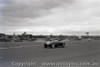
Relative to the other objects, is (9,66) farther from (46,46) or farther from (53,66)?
(46,46)

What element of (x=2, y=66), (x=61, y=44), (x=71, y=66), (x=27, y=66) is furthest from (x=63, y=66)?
(x=61, y=44)

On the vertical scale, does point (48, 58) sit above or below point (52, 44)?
below

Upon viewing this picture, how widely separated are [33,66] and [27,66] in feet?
1.11

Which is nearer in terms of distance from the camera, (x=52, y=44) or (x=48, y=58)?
(x=48, y=58)

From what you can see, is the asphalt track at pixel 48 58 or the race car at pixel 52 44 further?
the race car at pixel 52 44

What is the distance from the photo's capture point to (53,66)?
31.0ft

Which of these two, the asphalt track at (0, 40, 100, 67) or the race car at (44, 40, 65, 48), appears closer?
the asphalt track at (0, 40, 100, 67)

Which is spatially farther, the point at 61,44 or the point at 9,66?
the point at 61,44

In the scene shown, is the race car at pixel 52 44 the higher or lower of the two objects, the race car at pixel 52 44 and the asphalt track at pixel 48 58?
the higher

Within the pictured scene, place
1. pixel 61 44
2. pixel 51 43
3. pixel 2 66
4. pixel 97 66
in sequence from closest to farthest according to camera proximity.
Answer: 1. pixel 2 66
2. pixel 97 66
3. pixel 51 43
4. pixel 61 44

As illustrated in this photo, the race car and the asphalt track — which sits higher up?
the race car

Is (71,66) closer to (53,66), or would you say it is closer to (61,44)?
(53,66)

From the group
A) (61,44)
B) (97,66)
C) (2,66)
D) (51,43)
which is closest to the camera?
(2,66)

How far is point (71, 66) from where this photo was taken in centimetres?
934
